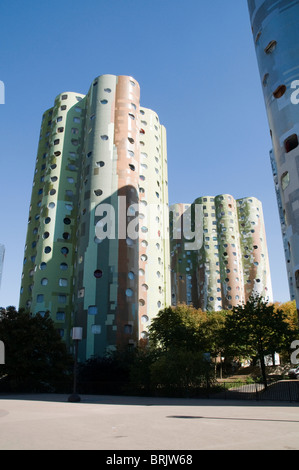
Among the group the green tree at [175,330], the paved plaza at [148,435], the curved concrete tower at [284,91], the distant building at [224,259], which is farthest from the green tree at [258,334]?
the distant building at [224,259]

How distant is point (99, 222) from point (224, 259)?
61.3 metres

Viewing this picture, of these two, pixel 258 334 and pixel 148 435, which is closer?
pixel 148 435

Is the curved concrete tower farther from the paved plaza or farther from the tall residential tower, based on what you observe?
the tall residential tower

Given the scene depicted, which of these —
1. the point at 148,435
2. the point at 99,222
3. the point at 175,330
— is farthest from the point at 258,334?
the point at 99,222

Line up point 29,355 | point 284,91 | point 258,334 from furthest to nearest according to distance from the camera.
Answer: point 29,355
point 258,334
point 284,91

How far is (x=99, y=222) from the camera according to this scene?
46844 mm

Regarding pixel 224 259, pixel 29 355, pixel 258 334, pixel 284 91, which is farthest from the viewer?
pixel 224 259

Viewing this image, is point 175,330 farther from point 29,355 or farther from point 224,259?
point 224,259

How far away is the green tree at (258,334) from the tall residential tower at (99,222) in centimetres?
1589

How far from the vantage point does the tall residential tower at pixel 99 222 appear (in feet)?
144

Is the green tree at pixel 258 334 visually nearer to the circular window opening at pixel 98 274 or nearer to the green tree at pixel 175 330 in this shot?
the green tree at pixel 175 330

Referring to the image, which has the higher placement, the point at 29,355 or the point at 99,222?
the point at 99,222
